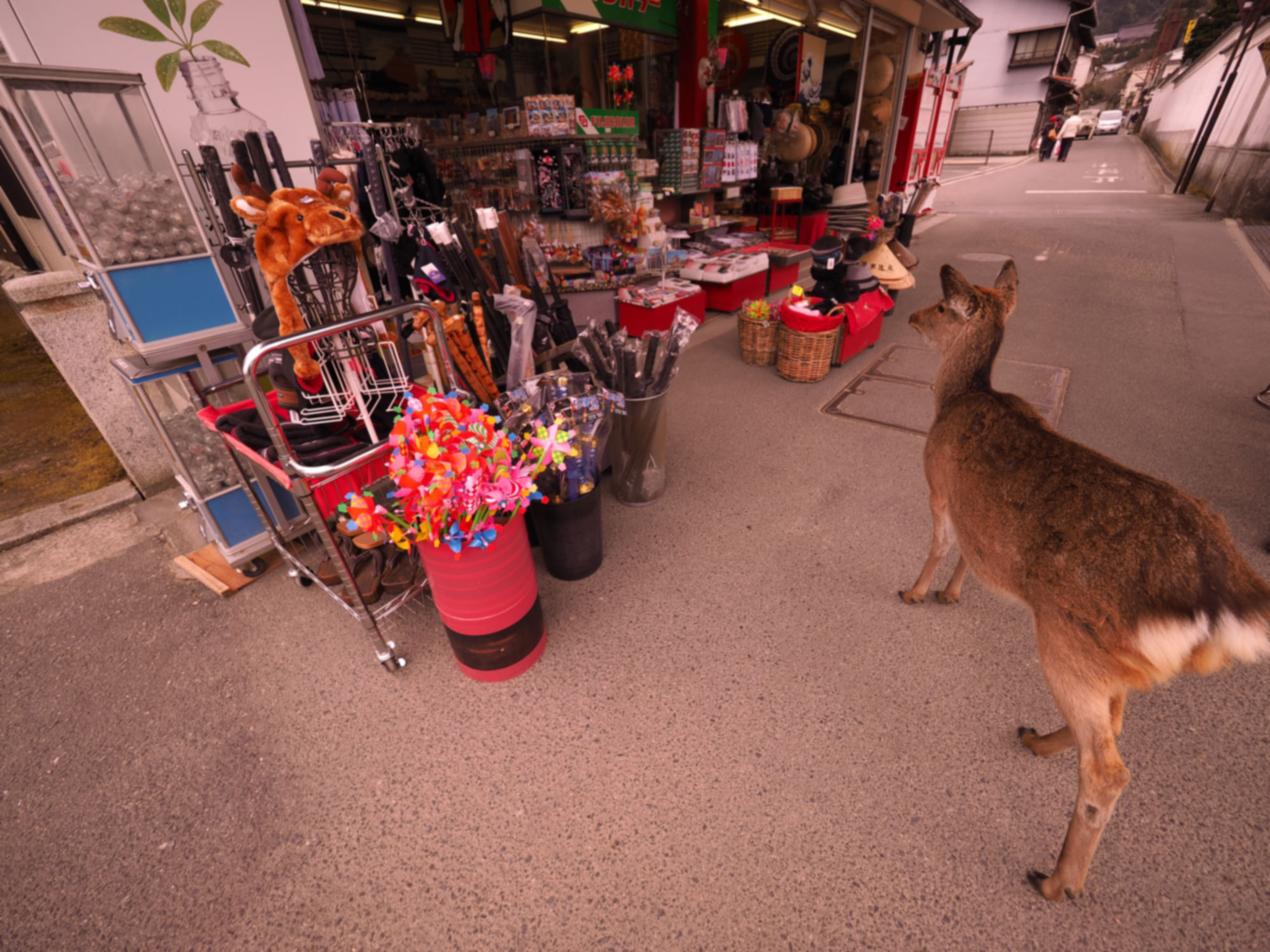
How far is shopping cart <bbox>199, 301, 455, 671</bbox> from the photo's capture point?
1.73 meters

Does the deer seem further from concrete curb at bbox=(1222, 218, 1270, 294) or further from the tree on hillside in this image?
the tree on hillside

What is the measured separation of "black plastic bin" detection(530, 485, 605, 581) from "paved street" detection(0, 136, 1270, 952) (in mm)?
91

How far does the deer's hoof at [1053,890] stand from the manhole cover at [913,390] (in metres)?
2.82

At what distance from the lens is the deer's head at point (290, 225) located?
1717 mm

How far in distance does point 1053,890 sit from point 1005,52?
42.3 m

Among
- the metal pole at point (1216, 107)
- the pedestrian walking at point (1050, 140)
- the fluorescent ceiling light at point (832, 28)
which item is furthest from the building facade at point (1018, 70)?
the fluorescent ceiling light at point (832, 28)

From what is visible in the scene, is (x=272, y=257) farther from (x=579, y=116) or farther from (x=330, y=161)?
(x=579, y=116)

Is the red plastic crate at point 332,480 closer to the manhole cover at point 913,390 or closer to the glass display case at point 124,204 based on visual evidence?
the glass display case at point 124,204

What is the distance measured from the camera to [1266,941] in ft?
4.65

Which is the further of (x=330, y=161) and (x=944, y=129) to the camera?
(x=944, y=129)

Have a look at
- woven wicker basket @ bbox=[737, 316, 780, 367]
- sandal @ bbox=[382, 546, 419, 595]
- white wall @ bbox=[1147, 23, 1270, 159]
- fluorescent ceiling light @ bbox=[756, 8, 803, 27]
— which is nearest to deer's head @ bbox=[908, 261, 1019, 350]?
woven wicker basket @ bbox=[737, 316, 780, 367]

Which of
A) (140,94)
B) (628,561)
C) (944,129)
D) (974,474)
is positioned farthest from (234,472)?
(944,129)

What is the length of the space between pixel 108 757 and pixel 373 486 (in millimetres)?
1342

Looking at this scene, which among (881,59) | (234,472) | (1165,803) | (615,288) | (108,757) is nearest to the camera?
(1165,803)
